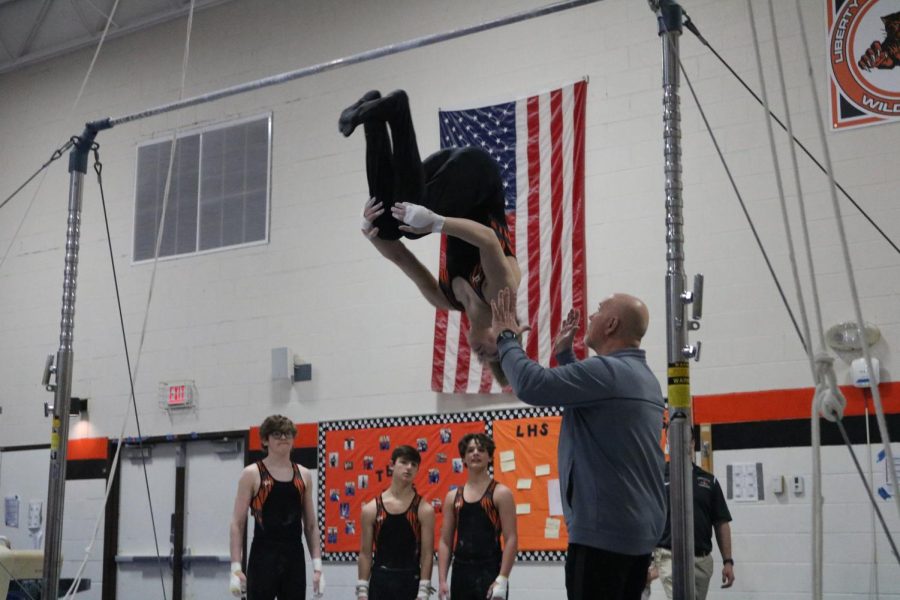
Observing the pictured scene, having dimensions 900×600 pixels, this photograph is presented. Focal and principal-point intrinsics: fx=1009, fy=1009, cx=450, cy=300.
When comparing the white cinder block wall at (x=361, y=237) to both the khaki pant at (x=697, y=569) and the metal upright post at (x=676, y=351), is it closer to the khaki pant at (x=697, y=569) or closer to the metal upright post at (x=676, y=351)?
the khaki pant at (x=697, y=569)

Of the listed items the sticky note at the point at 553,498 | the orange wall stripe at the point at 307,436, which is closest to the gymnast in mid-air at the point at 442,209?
the sticky note at the point at 553,498

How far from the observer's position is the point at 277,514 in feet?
20.8

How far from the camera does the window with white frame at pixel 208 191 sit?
10375 mm

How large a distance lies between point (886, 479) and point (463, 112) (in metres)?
4.69

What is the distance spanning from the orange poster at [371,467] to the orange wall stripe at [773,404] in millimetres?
1981

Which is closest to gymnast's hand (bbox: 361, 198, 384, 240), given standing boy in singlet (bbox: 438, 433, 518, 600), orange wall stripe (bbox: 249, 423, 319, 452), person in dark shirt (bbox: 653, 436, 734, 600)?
standing boy in singlet (bbox: 438, 433, 518, 600)

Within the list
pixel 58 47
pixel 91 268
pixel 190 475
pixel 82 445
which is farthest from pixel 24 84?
pixel 190 475

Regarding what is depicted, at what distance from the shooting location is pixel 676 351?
4270 mm

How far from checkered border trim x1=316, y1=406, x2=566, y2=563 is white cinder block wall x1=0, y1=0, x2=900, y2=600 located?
Result: 0.29 feet

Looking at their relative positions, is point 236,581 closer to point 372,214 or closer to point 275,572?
point 275,572

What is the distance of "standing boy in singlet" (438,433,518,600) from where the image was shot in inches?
258

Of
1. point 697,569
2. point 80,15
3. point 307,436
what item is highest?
point 80,15

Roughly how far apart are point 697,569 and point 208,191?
21.1 feet

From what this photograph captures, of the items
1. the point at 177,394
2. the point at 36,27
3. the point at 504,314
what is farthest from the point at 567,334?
the point at 36,27
